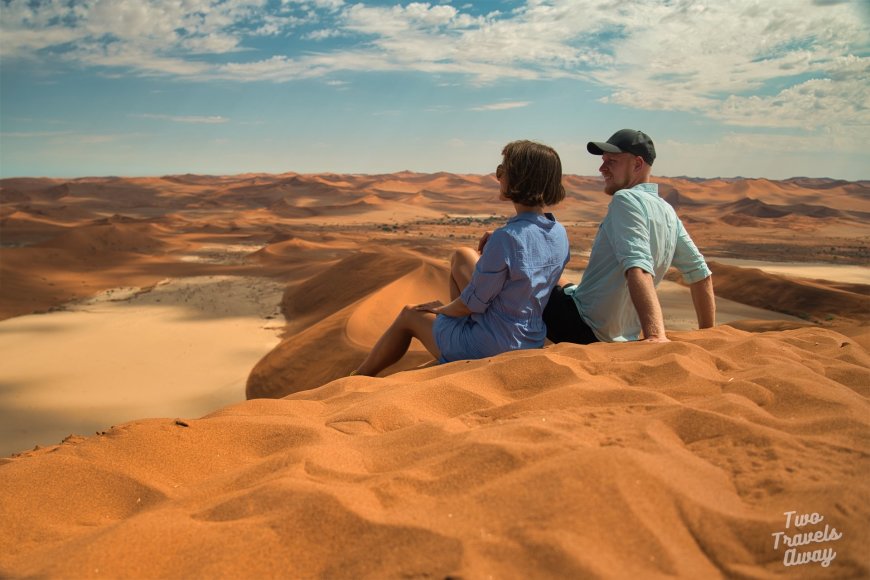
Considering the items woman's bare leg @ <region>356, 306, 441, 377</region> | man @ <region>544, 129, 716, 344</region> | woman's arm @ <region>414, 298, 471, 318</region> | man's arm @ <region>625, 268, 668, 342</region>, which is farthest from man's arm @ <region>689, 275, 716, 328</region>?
woman's bare leg @ <region>356, 306, 441, 377</region>

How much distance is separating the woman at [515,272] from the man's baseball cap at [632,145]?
0.40m

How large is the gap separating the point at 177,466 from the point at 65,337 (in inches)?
273

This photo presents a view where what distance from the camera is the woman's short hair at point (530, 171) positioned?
10.4 ft

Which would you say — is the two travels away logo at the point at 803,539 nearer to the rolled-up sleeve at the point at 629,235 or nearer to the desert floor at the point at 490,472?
the desert floor at the point at 490,472

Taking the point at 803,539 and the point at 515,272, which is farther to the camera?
the point at 515,272

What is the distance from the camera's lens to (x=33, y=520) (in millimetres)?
1864

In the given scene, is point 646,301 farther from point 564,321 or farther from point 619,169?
point 619,169

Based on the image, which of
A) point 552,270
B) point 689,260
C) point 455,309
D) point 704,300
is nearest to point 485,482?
point 455,309

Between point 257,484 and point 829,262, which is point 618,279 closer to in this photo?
point 257,484

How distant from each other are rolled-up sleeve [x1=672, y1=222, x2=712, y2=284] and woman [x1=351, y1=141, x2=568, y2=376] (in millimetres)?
820

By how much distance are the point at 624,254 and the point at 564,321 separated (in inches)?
25.1

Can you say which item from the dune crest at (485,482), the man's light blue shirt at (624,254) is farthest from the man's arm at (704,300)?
the dune crest at (485,482)

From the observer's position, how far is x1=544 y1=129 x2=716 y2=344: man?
3188 millimetres

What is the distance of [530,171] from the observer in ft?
10.4
